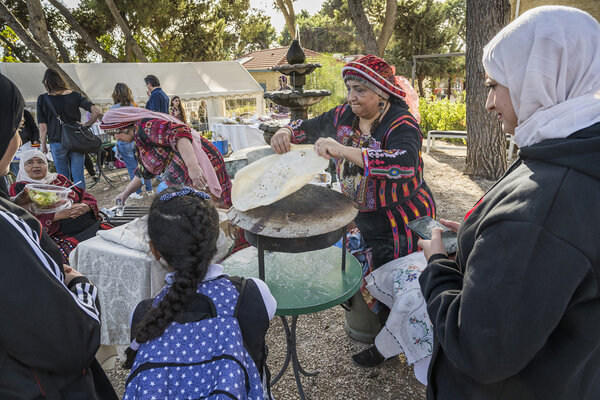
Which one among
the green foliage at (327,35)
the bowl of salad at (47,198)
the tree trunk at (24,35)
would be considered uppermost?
the green foliage at (327,35)

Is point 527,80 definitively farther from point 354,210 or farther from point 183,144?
point 183,144

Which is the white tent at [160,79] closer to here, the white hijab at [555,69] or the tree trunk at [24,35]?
the tree trunk at [24,35]

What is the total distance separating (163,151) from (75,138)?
3479 mm

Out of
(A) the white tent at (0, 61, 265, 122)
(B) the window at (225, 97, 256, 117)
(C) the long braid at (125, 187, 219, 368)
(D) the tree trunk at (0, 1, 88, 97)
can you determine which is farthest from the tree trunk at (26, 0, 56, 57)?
(C) the long braid at (125, 187, 219, 368)

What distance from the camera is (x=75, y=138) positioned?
548 centimetres

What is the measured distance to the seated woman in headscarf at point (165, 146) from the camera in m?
2.83

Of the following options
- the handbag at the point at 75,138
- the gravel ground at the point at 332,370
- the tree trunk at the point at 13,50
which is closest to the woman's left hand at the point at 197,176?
the gravel ground at the point at 332,370

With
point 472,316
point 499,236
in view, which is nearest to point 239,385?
point 472,316

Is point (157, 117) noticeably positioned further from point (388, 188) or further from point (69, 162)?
point (69, 162)

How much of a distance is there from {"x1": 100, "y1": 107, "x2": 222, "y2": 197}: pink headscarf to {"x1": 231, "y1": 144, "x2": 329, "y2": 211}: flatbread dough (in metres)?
1.07

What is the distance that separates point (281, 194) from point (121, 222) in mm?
2396

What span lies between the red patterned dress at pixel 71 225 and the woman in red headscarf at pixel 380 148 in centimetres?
199

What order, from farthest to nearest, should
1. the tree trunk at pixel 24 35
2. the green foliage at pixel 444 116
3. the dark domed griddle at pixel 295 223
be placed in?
the green foliage at pixel 444 116 → the tree trunk at pixel 24 35 → the dark domed griddle at pixel 295 223

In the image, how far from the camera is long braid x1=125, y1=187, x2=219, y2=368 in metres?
1.21
